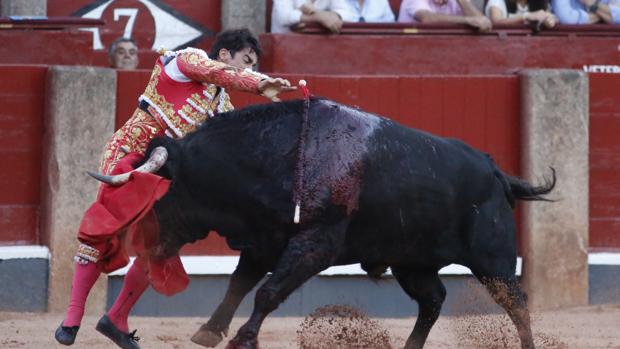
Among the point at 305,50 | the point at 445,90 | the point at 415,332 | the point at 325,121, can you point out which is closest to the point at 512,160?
the point at 445,90

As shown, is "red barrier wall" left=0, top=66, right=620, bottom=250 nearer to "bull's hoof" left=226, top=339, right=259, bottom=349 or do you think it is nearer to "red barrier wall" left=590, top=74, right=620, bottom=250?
"red barrier wall" left=590, top=74, right=620, bottom=250

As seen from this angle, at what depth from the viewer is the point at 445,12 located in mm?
8438

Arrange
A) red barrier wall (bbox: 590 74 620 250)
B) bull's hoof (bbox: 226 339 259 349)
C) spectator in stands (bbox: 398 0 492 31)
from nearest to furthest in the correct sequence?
1. bull's hoof (bbox: 226 339 259 349)
2. red barrier wall (bbox: 590 74 620 250)
3. spectator in stands (bbox: 398 0 492 31)

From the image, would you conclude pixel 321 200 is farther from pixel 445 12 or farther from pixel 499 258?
pixel 445 12

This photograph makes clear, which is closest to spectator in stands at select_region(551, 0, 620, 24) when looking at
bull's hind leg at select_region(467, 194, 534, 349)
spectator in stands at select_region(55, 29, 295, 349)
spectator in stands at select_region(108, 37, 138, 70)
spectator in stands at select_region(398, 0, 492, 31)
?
spectator in stands at select_region(398, 0, 492, 31)

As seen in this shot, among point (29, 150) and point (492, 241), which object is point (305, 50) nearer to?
point (29, 150)

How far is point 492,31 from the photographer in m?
8.37

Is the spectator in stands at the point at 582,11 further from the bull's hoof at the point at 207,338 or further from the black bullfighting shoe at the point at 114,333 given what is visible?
the black bullfighting shoe at the point at 114,333

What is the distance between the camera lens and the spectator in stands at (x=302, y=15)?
316 inches

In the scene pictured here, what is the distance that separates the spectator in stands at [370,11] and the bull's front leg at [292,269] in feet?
11.2

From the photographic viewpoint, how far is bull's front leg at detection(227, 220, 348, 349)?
4.96 m

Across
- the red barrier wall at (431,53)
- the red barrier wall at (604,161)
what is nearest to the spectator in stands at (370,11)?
the red barrier wall at (431,53)

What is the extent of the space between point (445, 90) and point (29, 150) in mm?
2216

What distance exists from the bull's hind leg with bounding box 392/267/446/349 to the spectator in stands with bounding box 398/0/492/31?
110 inches
